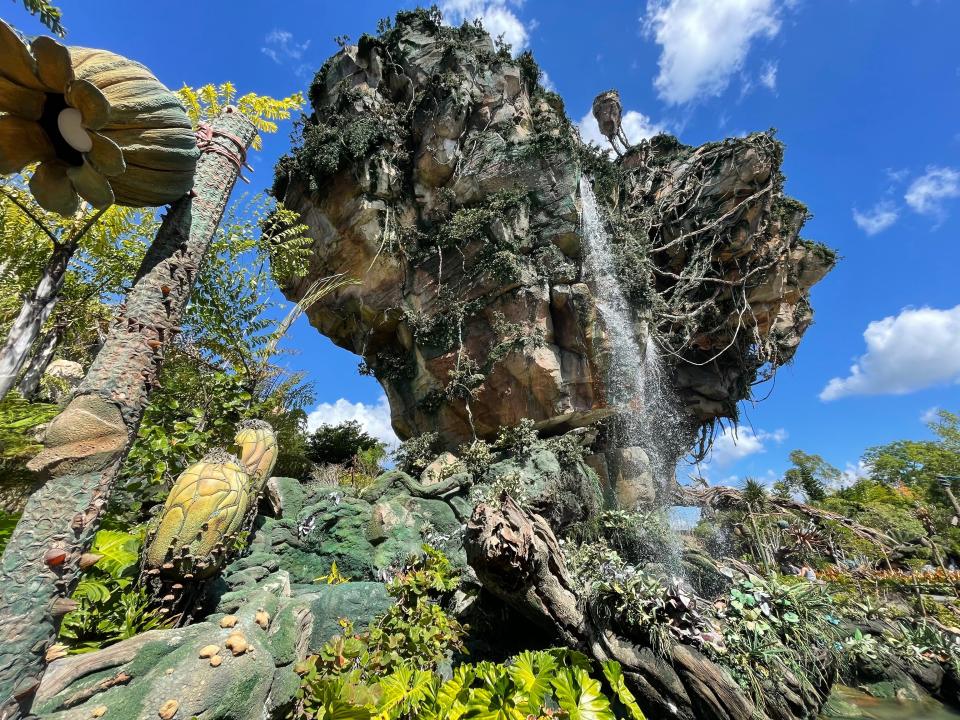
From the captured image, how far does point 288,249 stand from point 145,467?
525 centimetres

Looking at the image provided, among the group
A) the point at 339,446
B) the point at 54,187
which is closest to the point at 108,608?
the point at 54,187

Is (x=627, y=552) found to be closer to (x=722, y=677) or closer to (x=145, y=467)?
(x=722, y=677)

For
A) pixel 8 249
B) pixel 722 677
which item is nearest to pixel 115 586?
pixel 722 677

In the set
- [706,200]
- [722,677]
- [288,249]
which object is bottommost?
[722,677]

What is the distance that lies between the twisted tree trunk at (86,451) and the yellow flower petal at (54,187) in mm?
294

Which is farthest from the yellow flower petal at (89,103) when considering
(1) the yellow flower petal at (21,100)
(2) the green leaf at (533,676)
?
(2) the green leaf at (533,676)

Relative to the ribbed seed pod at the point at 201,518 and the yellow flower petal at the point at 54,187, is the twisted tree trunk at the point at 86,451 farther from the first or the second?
the ribbed seed pod at the point at 201,518

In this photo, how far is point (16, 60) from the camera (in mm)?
1201

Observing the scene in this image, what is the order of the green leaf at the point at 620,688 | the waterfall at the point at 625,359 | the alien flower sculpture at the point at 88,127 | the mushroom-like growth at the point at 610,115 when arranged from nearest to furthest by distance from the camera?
the alien flower sculpture at the point at 88,127 < the green leaf at the point at 620,688 < the waterfall at the point at 625,359 < the mushroom-like growth at the point at 610,115

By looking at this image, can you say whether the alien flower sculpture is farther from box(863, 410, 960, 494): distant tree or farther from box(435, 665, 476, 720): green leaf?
box(863, 410, 960, 494): distant tree

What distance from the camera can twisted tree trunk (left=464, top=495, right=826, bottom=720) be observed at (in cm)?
278

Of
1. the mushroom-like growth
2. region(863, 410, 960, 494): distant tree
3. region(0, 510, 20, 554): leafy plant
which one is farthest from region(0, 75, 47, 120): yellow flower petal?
region(863, 410, 960, 494): distant tree

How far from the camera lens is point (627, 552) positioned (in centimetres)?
782

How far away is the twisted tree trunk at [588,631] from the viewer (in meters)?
2.78
